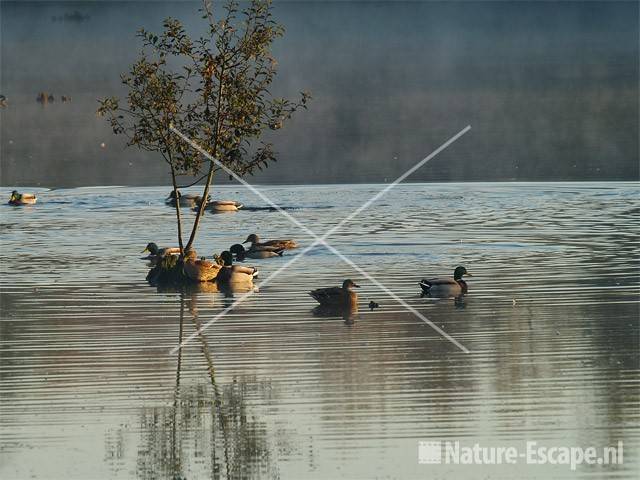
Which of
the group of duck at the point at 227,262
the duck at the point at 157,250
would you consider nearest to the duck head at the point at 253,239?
the group of duck at the point at 227,262

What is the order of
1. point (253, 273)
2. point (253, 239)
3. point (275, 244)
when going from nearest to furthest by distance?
point (253, 273)
point (275, 244)
point (253, 239)

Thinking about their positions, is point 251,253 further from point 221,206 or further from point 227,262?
point 221,206

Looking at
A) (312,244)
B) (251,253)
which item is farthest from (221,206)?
(251,253)

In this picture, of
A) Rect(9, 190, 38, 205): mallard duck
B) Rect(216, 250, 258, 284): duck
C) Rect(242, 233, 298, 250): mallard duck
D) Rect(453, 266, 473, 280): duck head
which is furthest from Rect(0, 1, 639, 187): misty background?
Rect(453, 266, 473, 280): duck head

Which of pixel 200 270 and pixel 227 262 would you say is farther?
pixel 227 262

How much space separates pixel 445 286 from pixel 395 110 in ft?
185

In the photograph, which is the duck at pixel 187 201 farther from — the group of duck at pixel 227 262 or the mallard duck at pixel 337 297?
the mallard duck at pixel 337 297

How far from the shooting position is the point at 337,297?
91.0 ft

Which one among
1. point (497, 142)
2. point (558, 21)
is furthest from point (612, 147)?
point (558, 21)

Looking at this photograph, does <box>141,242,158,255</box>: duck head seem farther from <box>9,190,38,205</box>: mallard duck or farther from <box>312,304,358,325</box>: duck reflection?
<box>9,190,38,205</box>: mallard duck

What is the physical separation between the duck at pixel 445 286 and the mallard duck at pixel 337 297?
5.17ft

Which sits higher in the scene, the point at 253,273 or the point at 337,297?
the point at 253,273

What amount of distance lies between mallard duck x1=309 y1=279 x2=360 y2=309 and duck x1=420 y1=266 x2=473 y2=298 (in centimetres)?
158

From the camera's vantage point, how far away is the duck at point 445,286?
1126 inches
